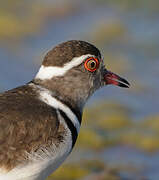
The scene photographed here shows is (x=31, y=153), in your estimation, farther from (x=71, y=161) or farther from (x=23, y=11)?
(x=23, y=11)

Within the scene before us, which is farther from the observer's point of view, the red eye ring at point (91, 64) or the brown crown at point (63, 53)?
the red eye ring at point (91, 64)

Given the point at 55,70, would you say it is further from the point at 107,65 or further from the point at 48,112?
the point at 107,65

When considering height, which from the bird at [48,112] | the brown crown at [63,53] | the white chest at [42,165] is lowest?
the white chest at [42,165]

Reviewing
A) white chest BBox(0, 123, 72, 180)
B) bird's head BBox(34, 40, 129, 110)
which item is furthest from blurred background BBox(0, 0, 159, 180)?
white chest BBox(0, 123, 72, 180)

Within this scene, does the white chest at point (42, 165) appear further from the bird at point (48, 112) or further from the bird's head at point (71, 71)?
the bird's head at point (71, 71)

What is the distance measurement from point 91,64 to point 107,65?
4650mm

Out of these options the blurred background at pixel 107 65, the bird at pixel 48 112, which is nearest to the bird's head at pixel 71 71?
the bird at pixel 48 112

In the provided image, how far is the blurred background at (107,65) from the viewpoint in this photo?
9211mm

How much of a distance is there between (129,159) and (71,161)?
0.82m

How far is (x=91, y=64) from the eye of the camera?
7.14 metres

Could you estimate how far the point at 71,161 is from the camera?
30.2 feet

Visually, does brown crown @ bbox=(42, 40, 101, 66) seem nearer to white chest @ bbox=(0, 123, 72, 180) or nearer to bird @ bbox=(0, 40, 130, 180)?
bird @ bbox=(0, 40, 130, 180)

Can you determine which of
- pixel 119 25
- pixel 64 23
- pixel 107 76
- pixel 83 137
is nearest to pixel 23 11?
pixel 64 23

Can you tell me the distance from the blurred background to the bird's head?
1863 millimetres
